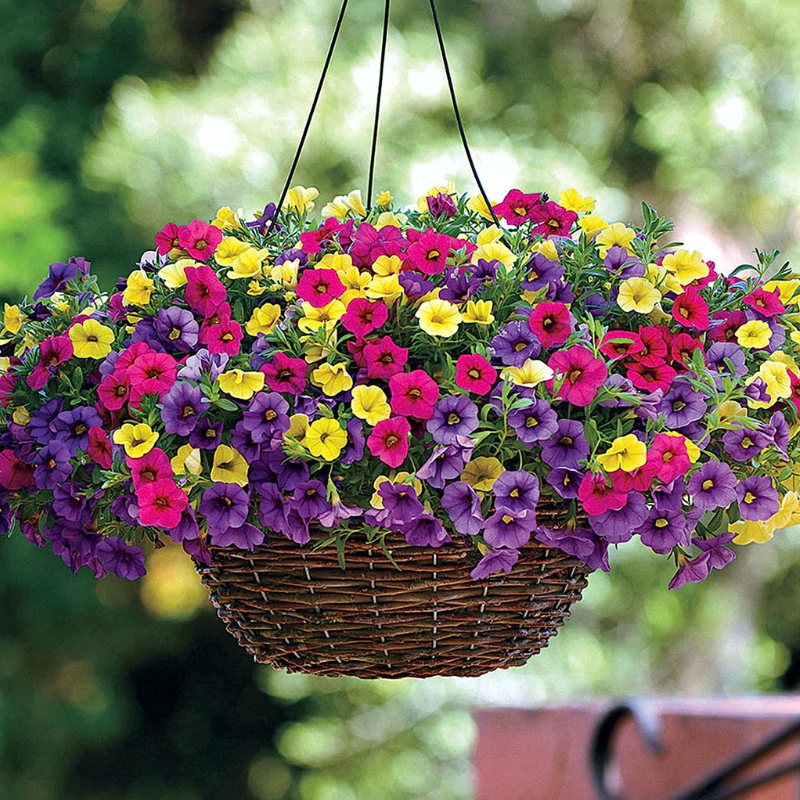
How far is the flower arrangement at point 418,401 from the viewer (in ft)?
2.49

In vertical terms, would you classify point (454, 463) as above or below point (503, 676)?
above

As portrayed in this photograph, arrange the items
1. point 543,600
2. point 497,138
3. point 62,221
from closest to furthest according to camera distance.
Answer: point 543,600
point 497,138
point 62,221

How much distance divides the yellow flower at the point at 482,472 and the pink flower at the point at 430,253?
144 millimetres

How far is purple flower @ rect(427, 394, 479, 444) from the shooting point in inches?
29.6

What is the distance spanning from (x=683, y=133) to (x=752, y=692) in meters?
1.66

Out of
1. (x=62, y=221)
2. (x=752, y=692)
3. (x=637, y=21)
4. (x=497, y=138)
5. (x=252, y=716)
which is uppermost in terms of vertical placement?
(x=637, y=21)

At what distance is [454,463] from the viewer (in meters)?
0.76

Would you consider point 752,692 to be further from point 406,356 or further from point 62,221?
point 406,356

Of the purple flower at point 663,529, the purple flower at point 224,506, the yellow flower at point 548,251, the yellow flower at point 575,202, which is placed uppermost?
the yellow flower at point 548,251

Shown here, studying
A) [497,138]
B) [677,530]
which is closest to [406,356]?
[677,530]

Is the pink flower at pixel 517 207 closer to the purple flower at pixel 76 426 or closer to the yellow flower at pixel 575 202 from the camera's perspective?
the yellow flower at pixel 575 202

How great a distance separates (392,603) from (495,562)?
0.29 feet

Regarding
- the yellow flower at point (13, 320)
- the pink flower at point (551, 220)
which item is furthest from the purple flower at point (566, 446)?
the yellow flower at point (13, 320)

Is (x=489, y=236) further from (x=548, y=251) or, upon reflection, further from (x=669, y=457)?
(x=669, y=457)
